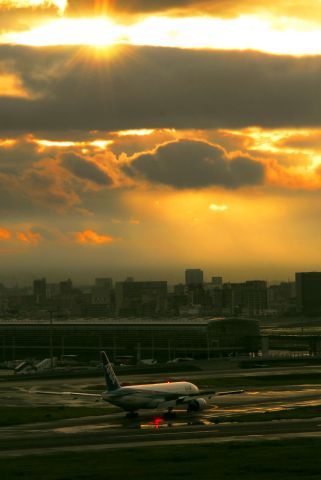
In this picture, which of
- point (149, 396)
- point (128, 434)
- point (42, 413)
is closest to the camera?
point (128, 434)

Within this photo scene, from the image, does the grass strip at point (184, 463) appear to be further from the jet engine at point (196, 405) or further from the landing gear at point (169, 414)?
the jet engine at point (196, 405)

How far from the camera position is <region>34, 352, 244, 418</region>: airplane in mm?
103625

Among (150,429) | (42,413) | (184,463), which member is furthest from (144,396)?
(184,463)

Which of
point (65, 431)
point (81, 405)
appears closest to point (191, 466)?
point (65, 431)

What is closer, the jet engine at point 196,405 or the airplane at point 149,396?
the airplane at point 149,396

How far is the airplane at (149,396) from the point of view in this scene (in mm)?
103625

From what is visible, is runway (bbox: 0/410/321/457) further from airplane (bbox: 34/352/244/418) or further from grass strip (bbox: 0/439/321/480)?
grass strip (bbox: 0/439/321/480)

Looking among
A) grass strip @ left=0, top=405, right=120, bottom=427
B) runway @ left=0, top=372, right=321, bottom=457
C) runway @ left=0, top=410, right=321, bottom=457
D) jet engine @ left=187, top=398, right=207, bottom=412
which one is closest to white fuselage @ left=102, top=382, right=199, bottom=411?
jet engine @ left=187, top=398, right=207, bottom=412

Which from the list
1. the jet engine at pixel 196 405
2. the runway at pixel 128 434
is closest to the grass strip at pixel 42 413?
the runway at pixel 128 434

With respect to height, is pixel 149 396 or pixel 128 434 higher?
pixel 149 396

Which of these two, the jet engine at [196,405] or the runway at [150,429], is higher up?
the jet engine at [196,405]

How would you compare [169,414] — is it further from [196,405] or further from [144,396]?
[196,405]

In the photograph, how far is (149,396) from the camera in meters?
105

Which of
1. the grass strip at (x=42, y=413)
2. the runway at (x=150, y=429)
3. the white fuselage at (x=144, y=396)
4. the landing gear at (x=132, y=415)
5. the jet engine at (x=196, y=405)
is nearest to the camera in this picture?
the runway at (x=150, y=429)
